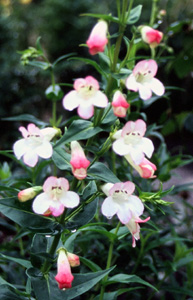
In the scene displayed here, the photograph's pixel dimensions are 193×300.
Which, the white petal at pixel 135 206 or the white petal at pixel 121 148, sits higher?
the white petal at pixel 121 148

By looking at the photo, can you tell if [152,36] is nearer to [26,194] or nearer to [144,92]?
[144,92]

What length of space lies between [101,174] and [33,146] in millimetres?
117

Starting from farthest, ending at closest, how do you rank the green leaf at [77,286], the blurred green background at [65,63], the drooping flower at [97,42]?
the blurred green background at [65,63], the green leaf at [77,286], the drooping flower at [97,42]

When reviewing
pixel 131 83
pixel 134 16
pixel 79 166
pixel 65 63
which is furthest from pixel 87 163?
pixel 65 63

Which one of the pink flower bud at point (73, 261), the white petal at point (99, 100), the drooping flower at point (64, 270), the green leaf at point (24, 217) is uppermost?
the white petal at point (99, 100)

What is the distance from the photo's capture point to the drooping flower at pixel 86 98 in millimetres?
560

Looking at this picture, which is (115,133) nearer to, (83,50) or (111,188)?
(111,188)

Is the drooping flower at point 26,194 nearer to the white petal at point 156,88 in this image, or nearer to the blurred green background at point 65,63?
the white petal at point 156,88

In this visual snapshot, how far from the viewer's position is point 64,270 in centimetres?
61

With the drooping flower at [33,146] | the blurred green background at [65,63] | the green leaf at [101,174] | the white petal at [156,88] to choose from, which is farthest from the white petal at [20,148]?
the blurred green background at [65,63]

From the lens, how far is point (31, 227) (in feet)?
2.14

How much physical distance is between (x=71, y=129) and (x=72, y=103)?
0.06m

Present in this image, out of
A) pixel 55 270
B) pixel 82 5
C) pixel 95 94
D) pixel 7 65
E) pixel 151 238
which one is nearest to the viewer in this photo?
pixel 95 94

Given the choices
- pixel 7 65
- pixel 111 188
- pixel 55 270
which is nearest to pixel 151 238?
pixel 55 270
